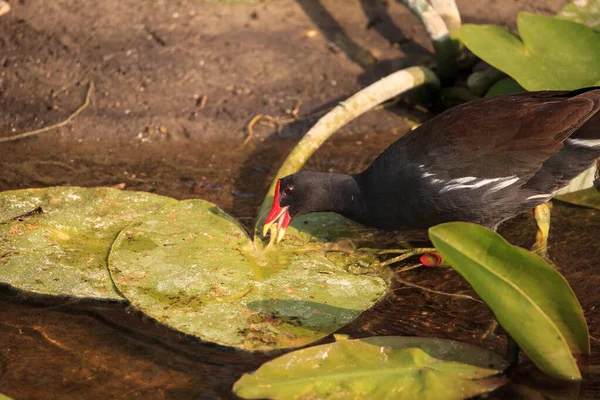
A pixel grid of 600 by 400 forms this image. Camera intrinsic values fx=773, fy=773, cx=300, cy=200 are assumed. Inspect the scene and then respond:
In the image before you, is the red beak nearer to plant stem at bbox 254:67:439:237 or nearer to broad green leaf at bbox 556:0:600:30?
plant stem at bbox 254:67:439:237

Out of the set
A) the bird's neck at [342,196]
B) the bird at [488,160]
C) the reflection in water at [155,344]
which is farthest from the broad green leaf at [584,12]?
the bird's neck at [342,196]

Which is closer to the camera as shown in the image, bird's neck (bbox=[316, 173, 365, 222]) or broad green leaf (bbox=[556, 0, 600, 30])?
bird's neck (bbox=[316, 173, 365, 222])

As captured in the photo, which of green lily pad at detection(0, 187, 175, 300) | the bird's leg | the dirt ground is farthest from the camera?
Result: the dirt ground

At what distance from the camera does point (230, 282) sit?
10.5ft

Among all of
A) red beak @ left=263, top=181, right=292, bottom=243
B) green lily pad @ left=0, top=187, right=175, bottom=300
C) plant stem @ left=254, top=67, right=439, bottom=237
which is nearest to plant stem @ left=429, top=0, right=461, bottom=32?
plant stem @ left=254, top=67, right=439, bottom=237

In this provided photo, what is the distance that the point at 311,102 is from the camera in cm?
499

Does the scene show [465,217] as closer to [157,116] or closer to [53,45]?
[157,116]

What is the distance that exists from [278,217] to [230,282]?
0.49 m

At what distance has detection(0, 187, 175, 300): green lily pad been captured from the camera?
3205mm

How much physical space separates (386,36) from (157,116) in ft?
5.61

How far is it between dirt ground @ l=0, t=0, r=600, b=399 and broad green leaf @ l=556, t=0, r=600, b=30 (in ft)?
2.60

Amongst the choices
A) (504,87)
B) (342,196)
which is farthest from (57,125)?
(504,87)

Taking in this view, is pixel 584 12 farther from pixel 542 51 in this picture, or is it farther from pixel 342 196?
pixel 342 196

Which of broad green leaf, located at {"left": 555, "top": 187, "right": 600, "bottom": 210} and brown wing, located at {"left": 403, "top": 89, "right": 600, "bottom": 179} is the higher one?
brown wing, located at {"left": 403, "top": 89, "right": 600, "bottom": 179}
